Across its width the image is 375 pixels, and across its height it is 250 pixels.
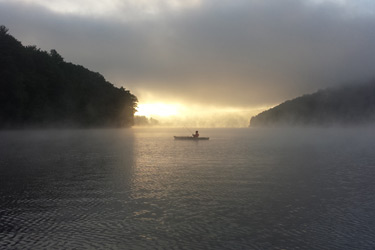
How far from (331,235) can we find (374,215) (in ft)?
17.5

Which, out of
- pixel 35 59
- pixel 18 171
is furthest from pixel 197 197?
pixel 35 59

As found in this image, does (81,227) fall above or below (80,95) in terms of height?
below

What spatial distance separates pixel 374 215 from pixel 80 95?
181 metres

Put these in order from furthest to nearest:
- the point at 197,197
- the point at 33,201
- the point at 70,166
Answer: the point at 70,166 → the point at 197,197 → the point at 33,201

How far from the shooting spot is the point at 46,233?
15.8 metres

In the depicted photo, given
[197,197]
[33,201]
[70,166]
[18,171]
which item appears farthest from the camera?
[70,166]

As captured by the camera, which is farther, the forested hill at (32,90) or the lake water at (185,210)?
the forested hill at (32,90)

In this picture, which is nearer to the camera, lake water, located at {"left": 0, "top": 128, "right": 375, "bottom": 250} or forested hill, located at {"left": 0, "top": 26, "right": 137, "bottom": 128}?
lake water, located at {"left": 0, "top": 128, "right": 375, "bottom": 250}

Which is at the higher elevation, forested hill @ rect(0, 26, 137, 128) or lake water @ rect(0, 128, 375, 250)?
forested hill @ rect(0, 26, 137, 128)

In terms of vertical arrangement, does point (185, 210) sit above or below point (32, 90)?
Answer: below

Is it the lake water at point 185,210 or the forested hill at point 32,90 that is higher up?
the forested hill at point 32,90

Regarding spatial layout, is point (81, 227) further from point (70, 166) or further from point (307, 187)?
point (70, 166)

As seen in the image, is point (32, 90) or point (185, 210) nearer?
point (185, 210)

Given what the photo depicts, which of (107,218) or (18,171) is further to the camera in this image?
(18,171)
